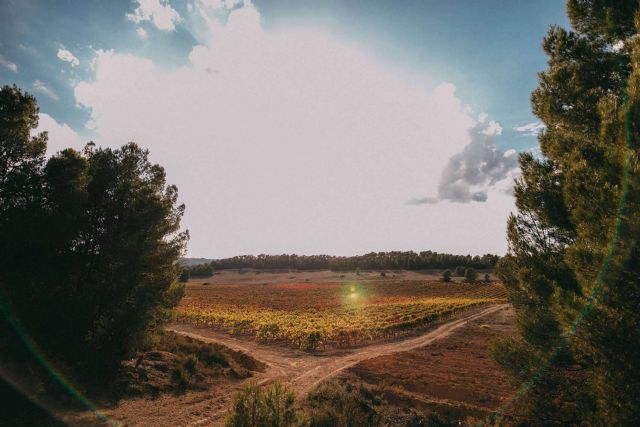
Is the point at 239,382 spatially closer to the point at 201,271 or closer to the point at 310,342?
the point at 310,342

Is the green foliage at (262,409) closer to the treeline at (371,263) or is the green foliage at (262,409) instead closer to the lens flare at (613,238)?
the lens flare at (613,238)

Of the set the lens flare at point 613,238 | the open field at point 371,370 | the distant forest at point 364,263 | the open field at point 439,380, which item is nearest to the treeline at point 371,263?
the distant forest at point 364,263

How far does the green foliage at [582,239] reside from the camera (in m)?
6.64

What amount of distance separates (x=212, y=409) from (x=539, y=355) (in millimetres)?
12064

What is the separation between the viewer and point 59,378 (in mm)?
11312

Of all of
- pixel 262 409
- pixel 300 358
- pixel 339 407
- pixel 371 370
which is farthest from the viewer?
pixel 300 358

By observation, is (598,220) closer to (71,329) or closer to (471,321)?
(71,329)

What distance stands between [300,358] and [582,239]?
1936 centimetres

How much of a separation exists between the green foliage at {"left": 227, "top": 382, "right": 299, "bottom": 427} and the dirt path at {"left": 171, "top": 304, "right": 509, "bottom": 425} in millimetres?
5250

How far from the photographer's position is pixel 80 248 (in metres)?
14.2

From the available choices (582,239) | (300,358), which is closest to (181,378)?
(300,358)

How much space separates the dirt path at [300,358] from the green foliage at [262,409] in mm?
5250

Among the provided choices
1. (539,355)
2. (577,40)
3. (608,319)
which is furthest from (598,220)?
(577,40)

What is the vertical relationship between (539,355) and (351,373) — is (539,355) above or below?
above
